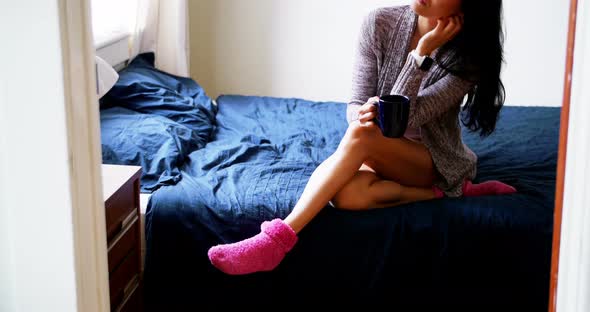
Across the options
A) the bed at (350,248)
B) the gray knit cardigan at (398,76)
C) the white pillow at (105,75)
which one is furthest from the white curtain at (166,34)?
the gray knit cardigan at (398,76)

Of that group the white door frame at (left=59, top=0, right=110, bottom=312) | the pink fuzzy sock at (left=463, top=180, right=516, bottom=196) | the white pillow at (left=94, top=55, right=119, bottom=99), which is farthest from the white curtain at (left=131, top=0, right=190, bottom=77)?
the white door frame at (left=59, top=0, right=110, bottom=312)

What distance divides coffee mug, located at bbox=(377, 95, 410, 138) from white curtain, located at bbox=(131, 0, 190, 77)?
6.31 feet

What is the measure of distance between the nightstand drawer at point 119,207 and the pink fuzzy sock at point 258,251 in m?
0.23

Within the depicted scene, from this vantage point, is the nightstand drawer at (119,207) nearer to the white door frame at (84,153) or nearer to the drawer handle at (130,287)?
the drawer handle at (130,287)

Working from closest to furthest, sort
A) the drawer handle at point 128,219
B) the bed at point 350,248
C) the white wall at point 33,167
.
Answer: the white wall at point 33,167 < the drawer handle at point 128,219 < the bed at point 350,248

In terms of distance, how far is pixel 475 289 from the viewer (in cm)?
213

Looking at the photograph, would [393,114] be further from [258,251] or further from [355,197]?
[258,251]

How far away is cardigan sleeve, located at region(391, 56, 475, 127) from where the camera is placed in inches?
84.6

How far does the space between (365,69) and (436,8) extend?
27 centimetres

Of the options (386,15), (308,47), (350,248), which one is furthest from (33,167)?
(308,47)

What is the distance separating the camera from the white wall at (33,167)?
1175 millimetres

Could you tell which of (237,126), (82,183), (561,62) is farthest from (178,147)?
(561,62)

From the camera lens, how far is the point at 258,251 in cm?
195

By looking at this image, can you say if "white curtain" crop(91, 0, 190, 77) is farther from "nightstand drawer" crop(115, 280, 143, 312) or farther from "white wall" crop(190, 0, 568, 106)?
"nightstand drawer" crop(115, 280, 143, 312)
